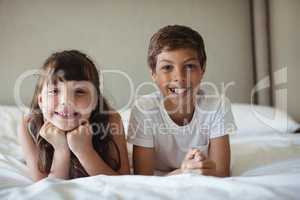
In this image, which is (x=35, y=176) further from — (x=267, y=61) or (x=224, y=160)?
(x=267, y=61)

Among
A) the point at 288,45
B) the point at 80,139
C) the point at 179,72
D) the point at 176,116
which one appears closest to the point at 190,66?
the point at 179,72

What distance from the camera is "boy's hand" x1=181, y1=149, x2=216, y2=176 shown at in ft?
1.80

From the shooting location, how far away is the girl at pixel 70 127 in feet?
1.91

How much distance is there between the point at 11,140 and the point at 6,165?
309 mm

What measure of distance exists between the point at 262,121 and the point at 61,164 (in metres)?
0.78

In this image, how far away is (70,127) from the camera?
584 millimetres

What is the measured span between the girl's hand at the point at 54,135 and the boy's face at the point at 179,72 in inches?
8.0

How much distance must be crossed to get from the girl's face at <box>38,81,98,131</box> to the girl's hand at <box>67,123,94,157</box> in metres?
0.02

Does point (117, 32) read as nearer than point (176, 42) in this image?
No

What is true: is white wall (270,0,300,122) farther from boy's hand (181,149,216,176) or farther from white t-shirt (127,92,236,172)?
boy's hand (181,149,216,176)

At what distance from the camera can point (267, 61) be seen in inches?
51.5

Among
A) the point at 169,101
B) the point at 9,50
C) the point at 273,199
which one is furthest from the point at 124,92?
the point at 273,199

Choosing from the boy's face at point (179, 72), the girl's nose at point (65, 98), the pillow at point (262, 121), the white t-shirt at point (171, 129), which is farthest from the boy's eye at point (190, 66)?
the pillow at point (262, 121)

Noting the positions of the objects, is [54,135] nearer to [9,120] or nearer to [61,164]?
[61,164]
